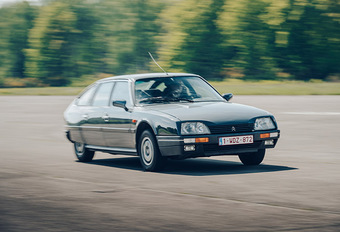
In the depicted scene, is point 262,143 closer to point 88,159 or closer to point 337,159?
point 337,159

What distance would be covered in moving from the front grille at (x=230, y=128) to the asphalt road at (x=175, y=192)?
0.59m

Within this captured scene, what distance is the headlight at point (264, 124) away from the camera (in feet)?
31.9

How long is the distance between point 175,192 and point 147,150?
7.02 ft

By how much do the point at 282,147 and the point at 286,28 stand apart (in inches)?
2610

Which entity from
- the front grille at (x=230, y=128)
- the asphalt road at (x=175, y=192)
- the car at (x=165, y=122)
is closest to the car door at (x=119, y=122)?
the car at (x=165, y=122)

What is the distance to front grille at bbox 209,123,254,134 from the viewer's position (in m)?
9.42

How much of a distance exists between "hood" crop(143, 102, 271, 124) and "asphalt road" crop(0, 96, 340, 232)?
0.77 metres

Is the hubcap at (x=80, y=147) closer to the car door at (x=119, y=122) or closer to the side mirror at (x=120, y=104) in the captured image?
the car door at (x=119, y=122)

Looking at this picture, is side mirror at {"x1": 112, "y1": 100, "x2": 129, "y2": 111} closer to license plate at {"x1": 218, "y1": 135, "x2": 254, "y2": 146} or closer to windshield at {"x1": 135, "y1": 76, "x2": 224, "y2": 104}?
windshield at {"x1": 135, "y1": 76, "x2": 224, "y2": 104}

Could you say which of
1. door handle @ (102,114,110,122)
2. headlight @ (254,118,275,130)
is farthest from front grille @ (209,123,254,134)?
door handle @ (102,114,110,122)

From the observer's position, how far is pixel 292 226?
5.77 metres

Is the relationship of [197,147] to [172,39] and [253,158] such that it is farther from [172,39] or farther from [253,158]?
[172,39]

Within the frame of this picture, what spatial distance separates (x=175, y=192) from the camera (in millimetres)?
7891

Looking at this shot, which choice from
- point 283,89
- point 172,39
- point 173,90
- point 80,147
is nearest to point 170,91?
point 173,90
